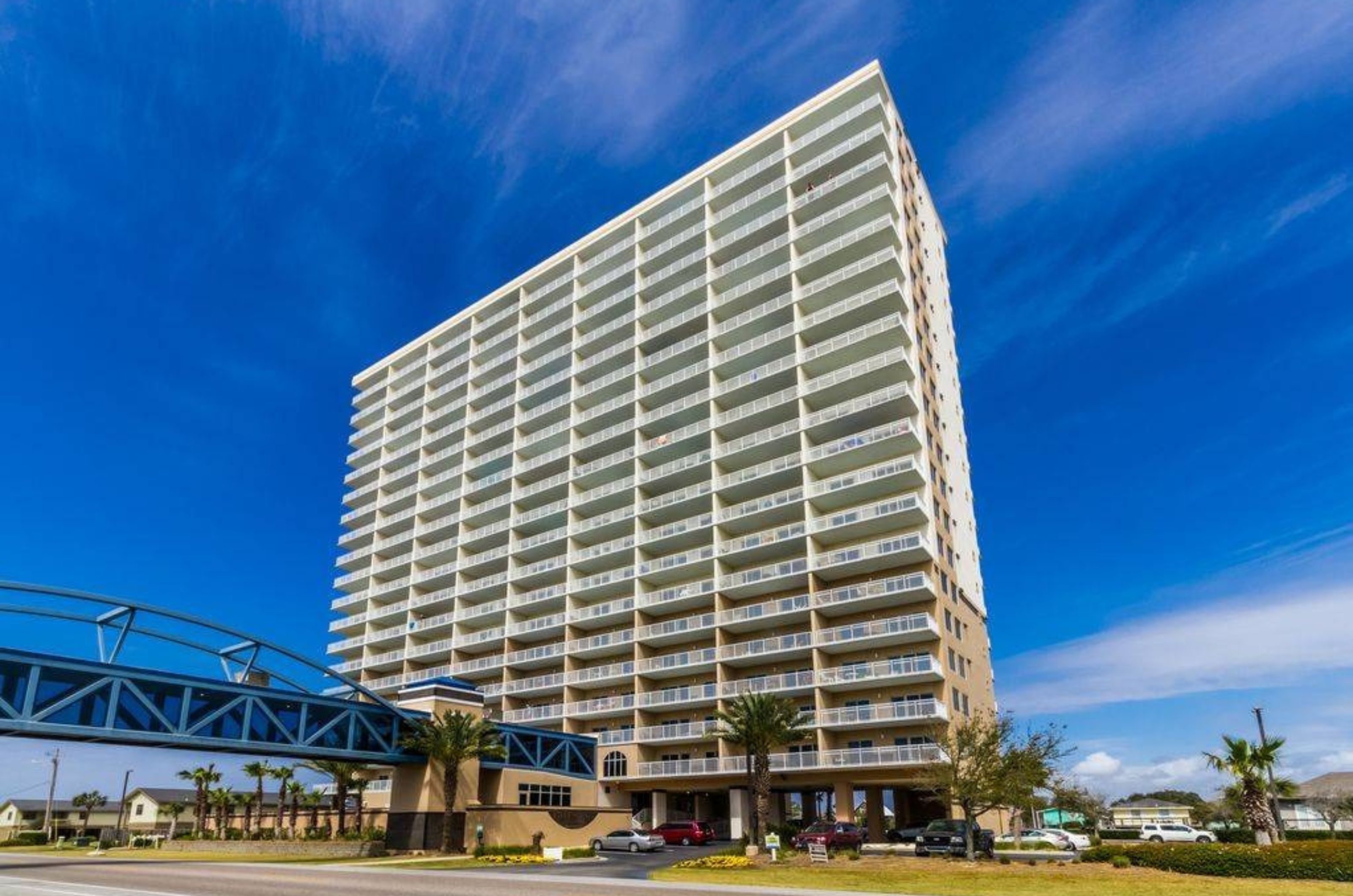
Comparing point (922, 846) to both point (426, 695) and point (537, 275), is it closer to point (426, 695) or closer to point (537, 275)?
point (426, 695)

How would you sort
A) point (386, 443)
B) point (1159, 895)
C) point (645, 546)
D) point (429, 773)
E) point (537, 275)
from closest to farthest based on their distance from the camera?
point (1159, 895) < point (429, 773) < point (645, 546) < point (537, 275) < point (386, 443)

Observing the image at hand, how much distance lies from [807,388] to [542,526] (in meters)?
30.8

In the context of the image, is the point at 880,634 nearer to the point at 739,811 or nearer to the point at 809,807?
the point at 739,811

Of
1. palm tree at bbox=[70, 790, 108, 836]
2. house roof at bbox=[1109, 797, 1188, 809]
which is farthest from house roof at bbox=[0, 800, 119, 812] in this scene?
house roof at bbox=[1109, 797, 1188, 809]

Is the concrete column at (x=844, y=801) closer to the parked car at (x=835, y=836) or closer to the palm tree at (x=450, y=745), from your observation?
the parked car at (x=835, y=836)

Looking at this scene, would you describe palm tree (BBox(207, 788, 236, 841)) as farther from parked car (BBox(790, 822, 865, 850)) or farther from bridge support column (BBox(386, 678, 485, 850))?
parked car (BBox(790, 822, 865, 850))

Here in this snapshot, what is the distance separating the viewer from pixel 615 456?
3041 inches

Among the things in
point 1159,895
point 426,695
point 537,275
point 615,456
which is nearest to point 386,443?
point 537,275

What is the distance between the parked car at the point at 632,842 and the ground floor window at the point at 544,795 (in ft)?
22.7

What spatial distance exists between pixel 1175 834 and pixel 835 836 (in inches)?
1091

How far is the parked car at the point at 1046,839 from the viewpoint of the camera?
51.2m

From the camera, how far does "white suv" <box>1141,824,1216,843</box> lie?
183ft

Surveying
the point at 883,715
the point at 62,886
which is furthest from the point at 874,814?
the point at 62,886

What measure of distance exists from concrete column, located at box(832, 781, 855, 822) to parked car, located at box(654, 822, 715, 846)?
896cm
